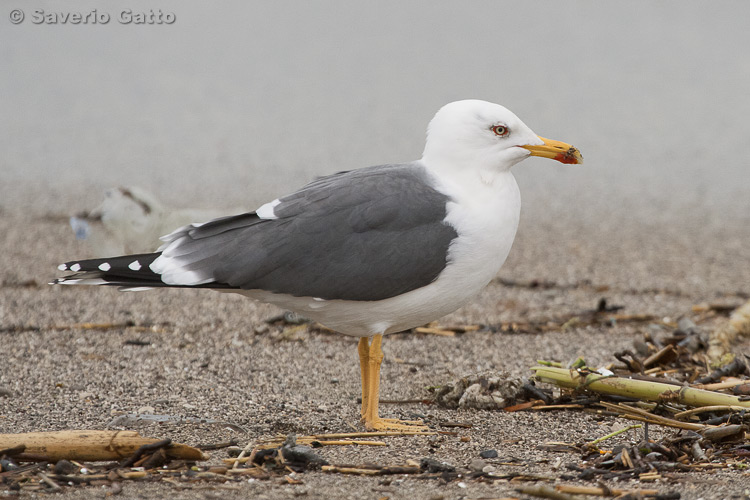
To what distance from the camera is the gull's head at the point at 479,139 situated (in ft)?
13.3

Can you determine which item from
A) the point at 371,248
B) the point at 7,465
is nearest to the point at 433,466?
the point at 371,248

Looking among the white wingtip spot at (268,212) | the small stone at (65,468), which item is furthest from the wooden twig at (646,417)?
the small stone at (65,468)

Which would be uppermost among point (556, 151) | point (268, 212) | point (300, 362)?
point (556, 151)

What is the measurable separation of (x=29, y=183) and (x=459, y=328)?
298 inches

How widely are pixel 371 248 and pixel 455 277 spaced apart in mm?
388

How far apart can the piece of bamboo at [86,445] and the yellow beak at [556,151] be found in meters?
2.08

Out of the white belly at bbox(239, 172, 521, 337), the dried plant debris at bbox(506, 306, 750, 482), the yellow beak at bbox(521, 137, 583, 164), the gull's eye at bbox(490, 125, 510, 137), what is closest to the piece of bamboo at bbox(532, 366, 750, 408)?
the dried plant debris at bbox(506, 306, 750, 482)

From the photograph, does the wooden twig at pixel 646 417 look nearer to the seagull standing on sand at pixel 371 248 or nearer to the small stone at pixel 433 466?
the seagull standing on sand at pixel 371 248

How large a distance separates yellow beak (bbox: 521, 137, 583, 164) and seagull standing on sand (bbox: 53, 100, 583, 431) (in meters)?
0.18

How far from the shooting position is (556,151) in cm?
419

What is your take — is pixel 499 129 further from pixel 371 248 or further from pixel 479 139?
pixel 371 248

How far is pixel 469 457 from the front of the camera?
3461mm

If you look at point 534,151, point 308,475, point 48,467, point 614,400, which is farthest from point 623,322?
point 48,467

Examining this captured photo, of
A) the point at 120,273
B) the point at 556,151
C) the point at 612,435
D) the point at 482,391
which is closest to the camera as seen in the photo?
the point at 612,435
